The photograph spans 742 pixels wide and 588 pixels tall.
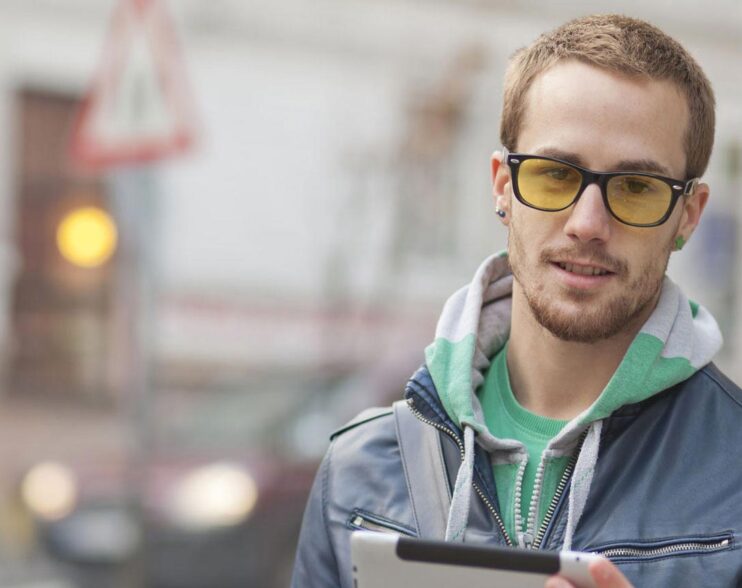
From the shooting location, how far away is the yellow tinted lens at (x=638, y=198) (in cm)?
200

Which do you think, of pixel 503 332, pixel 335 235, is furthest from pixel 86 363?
pixel 503 332

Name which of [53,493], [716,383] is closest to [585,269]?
[716,383]

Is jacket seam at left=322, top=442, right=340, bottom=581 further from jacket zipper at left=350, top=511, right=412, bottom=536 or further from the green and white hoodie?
the green and white hoodie

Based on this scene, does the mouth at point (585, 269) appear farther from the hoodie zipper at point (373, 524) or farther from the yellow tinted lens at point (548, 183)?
the hoodie zipper at point (373, 524)

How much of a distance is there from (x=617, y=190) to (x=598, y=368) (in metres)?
0.31

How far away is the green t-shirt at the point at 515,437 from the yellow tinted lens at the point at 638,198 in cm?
37

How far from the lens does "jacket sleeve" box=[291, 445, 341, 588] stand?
7.57 feet

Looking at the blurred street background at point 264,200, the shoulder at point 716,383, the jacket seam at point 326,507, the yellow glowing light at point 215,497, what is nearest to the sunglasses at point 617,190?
the shoulder at point 716,383

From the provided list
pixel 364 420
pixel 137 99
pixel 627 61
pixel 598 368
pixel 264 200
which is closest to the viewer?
pixel 627 61

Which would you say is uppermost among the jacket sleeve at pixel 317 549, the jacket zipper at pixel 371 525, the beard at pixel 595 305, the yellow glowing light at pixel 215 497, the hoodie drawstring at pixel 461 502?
the beard at pixel 595 305

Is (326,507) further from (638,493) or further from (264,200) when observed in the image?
(264,200)

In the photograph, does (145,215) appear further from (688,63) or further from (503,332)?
(688,63)

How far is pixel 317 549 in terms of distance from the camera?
91.6 inches

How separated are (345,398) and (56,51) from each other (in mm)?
6828
